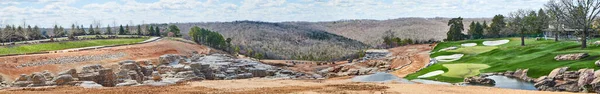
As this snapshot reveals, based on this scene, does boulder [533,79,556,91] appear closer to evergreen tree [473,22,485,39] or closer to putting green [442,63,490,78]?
putting green [442,63,490,78]

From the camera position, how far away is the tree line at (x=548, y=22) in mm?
45906

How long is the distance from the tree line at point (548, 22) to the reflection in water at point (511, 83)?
12258mm

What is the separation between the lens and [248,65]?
Result: 207ft

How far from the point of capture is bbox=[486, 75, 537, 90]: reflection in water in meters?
32.0

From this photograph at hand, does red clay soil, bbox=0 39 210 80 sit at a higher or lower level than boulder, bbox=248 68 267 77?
higher

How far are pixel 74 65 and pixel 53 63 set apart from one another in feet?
7.74

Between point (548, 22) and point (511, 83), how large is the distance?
49726 mm

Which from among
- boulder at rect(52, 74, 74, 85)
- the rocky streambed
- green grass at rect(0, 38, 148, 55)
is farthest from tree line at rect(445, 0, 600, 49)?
green grass at rect(0, 38, 148, 55)

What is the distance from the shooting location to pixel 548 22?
76.9m

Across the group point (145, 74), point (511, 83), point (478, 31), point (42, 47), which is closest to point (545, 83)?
point (511, 83)

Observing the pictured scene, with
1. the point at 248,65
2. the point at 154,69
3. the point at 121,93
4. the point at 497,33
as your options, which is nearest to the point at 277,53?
the point at 497,33

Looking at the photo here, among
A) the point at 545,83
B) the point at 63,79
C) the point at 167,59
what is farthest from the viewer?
the point at 167,59

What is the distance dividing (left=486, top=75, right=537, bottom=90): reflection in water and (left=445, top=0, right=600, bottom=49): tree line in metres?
12.3

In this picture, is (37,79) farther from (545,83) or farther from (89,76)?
(545,83)
